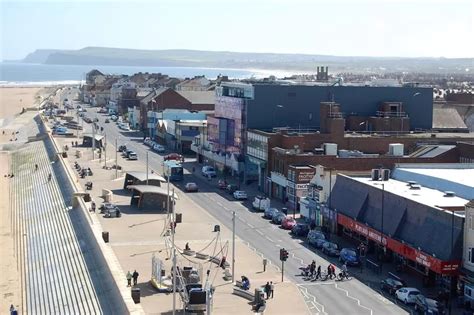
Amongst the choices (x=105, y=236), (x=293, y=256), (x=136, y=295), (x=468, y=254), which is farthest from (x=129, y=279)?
(x=468, y=254)

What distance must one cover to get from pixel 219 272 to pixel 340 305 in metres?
6.94

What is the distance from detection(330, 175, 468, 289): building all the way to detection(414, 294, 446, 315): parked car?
219 cm

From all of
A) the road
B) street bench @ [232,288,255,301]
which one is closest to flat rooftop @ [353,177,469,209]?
the road

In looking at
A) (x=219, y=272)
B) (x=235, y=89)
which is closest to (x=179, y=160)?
(x=235, y=89)

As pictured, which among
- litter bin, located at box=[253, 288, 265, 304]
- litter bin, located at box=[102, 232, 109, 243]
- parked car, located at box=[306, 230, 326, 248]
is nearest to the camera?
litter bin, located at box=[253, 288, 265, 304]

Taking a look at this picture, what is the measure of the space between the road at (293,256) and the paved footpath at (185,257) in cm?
66

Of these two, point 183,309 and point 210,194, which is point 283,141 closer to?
point 210,194

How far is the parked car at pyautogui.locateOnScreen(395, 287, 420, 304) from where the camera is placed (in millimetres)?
34594

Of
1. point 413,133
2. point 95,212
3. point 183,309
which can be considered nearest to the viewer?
point 183,309

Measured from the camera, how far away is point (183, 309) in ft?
103

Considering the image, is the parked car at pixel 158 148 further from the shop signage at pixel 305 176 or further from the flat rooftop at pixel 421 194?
the flat rooftop at pixel 421 194

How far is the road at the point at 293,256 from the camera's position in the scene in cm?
3403

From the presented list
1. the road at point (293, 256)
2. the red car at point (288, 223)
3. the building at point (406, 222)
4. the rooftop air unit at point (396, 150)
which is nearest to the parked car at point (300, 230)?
the road at point (293, 256)

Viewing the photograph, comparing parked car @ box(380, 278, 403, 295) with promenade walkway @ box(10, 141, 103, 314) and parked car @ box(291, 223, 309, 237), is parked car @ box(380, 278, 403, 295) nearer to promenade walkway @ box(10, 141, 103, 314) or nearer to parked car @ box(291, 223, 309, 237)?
parked car @ box(291, 223, 309, 237)
